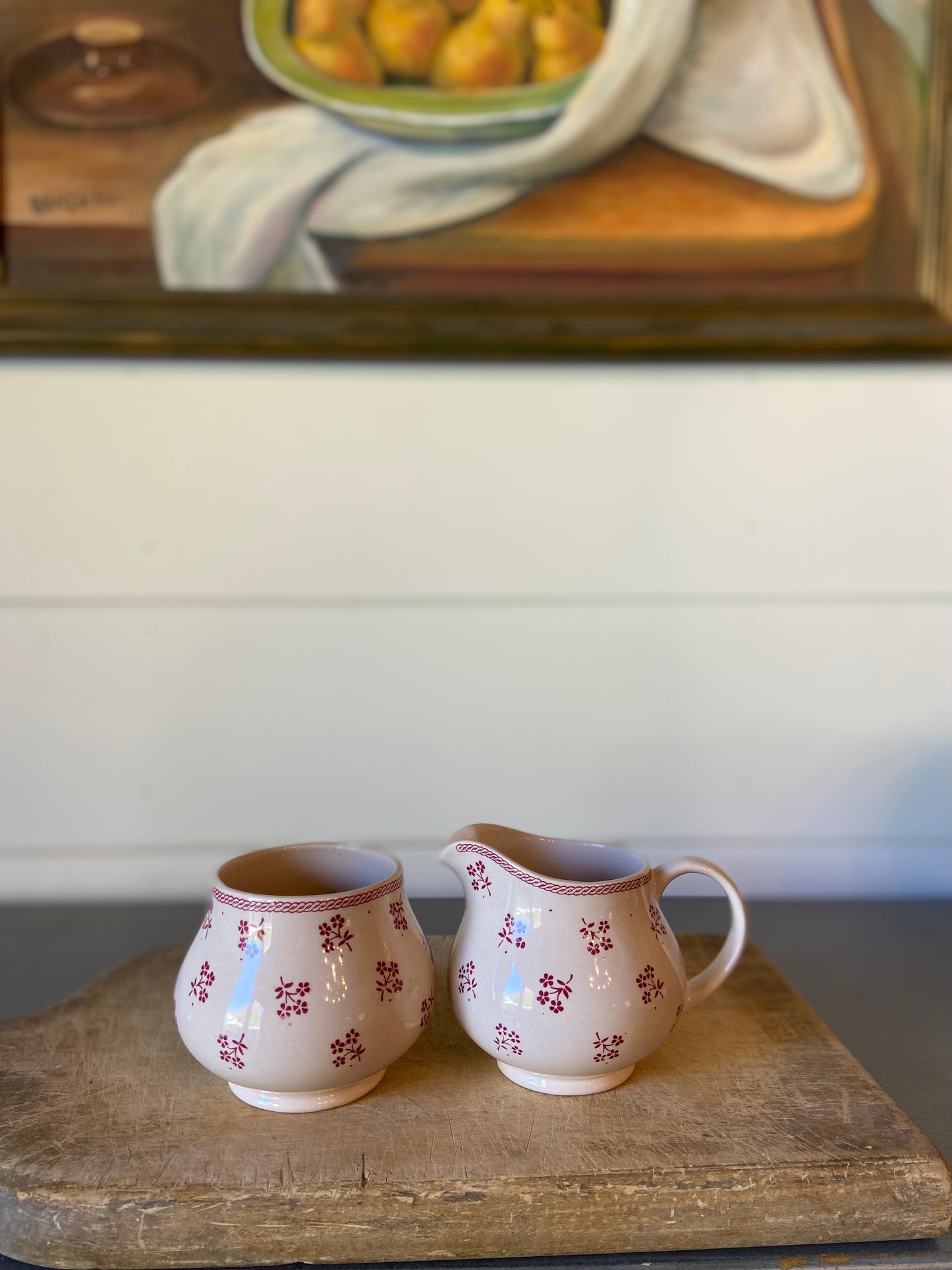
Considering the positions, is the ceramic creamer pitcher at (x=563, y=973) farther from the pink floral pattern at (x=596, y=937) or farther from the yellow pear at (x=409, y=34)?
the yellow pear at (x=409, y=34)

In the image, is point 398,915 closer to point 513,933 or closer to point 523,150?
point 513,933

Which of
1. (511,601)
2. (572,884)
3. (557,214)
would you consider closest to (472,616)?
(511,601)

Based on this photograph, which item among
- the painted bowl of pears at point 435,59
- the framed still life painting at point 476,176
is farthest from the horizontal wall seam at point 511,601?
the painted bowl of pears at point 435,59

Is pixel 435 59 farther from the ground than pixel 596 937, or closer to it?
farther from the ground

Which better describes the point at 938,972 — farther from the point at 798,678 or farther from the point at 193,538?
the point at 193,538

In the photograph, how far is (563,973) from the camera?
45 cm

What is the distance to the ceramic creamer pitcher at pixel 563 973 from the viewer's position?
0.45 meters

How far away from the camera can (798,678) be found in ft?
2.91

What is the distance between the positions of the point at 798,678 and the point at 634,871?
0.43 meters

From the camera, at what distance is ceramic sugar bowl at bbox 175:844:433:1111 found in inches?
17.2

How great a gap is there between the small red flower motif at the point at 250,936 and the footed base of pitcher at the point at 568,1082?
0.43ft

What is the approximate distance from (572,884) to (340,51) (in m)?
0.66

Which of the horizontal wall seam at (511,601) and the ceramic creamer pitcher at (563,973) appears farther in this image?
the horizontal wall seam at (511,601)

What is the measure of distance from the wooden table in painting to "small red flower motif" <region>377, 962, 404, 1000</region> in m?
0.54
